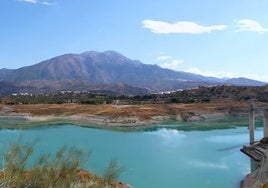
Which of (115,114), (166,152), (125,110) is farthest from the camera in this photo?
(125,110)

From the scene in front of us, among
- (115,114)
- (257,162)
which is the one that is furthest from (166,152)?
(115,114)

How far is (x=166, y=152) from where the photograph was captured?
44656 mm

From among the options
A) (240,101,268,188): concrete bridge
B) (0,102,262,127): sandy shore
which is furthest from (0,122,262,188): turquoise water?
(0,102,262,127): sandy shore

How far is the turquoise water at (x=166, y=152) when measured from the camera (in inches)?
1211

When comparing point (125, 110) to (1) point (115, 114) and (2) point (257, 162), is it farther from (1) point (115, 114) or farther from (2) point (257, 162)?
(2) point (257, 162)

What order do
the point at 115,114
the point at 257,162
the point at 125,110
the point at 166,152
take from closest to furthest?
the point at 257,162
the point at 166,152
the point at 115,114
the point at 125,110

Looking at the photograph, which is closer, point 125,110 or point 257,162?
point 257,162

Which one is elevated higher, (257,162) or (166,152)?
(257,162)

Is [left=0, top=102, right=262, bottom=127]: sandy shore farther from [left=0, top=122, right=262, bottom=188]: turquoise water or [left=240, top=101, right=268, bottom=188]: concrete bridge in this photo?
[left=240, top=101, right=268, bottom=188]: concrete bridge

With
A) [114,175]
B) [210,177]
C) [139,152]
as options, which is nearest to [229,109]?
[139,152]

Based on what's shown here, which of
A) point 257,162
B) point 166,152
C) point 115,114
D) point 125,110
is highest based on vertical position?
point 125,110

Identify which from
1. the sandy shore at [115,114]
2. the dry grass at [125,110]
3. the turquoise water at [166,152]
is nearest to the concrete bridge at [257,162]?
the turquoise water at [166,152]

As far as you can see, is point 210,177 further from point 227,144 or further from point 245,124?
point 245,124

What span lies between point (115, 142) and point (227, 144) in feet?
41.5
